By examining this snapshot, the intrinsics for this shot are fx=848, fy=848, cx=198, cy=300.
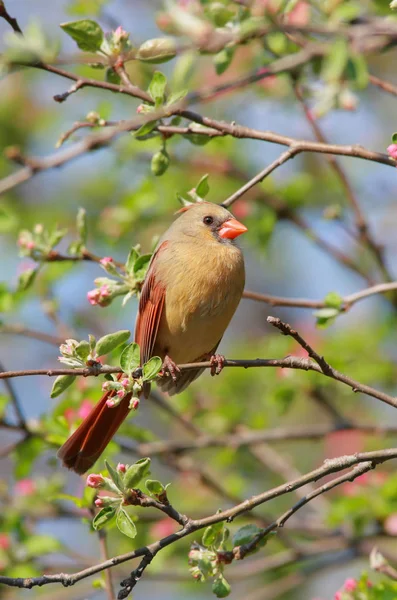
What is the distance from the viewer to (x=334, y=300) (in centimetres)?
315

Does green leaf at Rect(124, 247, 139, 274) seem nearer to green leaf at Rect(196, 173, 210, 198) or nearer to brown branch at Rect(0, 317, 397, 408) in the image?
green leaf at Rect(196, 173, 210, 198)

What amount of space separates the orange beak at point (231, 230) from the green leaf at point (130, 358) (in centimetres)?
142

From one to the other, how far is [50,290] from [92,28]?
2.19 metres

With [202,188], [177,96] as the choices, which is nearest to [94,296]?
[202,188]

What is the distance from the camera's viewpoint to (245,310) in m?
9.02

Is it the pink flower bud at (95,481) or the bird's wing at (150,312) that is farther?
the bird's wing at (150,312)

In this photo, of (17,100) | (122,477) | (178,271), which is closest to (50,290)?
(178,271)

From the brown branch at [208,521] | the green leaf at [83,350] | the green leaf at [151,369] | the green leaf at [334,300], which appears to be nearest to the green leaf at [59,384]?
the green leaf at [83,350]

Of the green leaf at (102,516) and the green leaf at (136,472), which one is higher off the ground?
the green leaf at (136,472)

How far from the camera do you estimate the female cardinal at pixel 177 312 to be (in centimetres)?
331

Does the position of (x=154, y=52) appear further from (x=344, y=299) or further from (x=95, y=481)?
(x=95, y=481)

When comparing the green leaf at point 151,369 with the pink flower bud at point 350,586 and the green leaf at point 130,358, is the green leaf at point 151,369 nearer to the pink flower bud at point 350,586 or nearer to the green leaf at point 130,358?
the green leaf at point 130,358

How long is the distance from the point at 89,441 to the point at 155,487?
0.97 m

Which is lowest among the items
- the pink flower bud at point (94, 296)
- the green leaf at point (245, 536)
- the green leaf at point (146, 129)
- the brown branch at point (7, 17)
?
the green leaf at point (245, 536)
